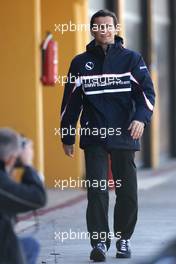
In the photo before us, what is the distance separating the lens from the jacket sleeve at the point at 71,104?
796 centimetres

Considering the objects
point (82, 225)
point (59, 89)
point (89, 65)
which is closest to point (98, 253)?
point (89, 65)

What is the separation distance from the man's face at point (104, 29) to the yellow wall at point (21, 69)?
13.3ft

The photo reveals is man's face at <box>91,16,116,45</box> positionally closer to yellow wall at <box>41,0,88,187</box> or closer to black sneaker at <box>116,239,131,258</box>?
black sneaker at <box>116,239,131,258</box>

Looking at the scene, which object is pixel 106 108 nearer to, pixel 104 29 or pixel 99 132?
pixel 99 132

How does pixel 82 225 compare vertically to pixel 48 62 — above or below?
below

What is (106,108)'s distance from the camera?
7.89 m

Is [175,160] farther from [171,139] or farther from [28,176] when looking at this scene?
[28,176]

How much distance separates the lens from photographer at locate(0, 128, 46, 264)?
5.62 m

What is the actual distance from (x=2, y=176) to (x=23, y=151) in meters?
0.20

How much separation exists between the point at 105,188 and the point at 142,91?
841mm

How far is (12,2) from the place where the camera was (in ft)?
39.2

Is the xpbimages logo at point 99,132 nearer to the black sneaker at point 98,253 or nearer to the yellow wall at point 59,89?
the black sneaker at point 98,253

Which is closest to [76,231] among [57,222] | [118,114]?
[57,222]

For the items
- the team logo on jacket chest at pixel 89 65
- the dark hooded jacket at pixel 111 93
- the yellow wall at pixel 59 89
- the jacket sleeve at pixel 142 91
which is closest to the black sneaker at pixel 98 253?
the dark hooded jacket at pixel 111 93
